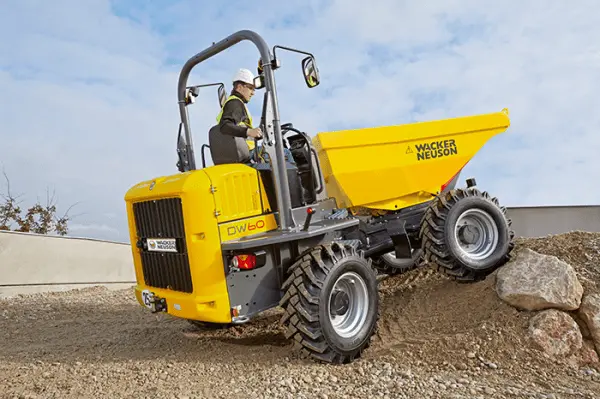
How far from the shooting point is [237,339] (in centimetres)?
547

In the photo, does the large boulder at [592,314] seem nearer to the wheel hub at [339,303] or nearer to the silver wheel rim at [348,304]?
the silver wheel rim at [348,304]

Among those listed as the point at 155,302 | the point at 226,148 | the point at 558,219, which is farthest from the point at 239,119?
the point at 558,219

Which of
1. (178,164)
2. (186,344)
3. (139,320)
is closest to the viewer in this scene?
(186,344)

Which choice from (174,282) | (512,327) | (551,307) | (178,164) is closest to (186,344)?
(174,282)

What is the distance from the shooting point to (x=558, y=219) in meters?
12.7

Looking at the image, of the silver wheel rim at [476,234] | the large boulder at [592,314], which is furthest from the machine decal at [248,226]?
the large boulder at [592,314]

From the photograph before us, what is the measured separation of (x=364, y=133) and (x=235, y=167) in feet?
5.29

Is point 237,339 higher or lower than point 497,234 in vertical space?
lower

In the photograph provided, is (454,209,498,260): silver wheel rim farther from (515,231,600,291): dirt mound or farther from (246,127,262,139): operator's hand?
(246,127,262,139): operator's hand

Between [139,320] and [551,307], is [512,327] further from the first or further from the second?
[139,320]

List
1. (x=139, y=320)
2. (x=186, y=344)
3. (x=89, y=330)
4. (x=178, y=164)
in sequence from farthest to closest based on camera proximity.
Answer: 1. (x=139, y=320)
2. (x=89, y=330)
3. (x=178, y=164)
4. (x=186, y=344)

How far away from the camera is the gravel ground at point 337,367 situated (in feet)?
12.8

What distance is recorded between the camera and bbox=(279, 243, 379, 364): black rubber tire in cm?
426

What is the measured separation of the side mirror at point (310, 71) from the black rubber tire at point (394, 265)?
326 centimetres
